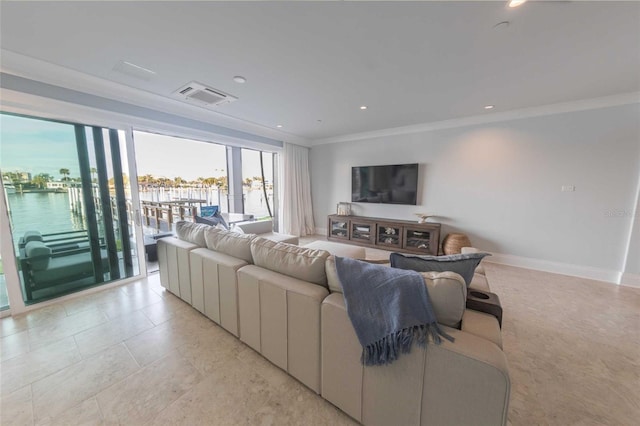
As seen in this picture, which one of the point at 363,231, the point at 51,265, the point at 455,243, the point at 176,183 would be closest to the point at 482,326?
the point at 455,243

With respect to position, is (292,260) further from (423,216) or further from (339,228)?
(339,228)

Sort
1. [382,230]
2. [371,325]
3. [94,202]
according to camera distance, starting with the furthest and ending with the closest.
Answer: [382,230], [94,202], [371,325]

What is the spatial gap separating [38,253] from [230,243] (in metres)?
2.35

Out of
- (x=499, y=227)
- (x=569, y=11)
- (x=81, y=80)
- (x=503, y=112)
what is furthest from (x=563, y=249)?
(x=81, y=80)

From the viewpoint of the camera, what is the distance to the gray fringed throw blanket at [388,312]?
0.99 meters

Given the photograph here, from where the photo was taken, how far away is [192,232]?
2.44 meters

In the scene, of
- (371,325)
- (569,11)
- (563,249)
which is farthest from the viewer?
(563,249)

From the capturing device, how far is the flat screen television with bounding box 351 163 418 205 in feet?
14.2

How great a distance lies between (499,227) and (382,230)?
1867 mm

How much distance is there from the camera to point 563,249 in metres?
3.29

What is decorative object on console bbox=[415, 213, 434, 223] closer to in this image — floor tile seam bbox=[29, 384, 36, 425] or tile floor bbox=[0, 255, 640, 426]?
tile floor bbox=[0, 255, 640, 426]

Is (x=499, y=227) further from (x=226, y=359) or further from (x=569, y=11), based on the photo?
(x=226, y=359)

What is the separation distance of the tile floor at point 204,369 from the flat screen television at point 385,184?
7.83 feet

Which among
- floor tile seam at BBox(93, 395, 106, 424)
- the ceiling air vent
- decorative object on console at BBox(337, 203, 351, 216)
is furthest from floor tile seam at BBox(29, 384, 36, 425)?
decorative object on console at BBox(337, 203, 351, 216)
